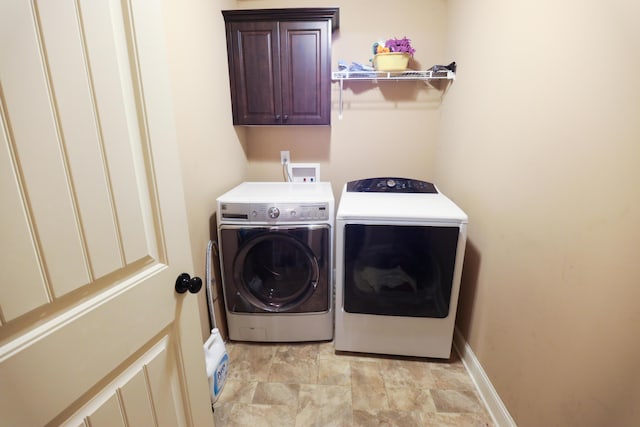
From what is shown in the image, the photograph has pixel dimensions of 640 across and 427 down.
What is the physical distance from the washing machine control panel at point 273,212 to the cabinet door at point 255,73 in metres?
0.72

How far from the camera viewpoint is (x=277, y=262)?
6.22 ft

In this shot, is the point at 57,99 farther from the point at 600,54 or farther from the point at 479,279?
the point at 479,279

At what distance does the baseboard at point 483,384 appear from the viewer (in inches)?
54.6

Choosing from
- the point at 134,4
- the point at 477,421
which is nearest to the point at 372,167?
the point at 477,421

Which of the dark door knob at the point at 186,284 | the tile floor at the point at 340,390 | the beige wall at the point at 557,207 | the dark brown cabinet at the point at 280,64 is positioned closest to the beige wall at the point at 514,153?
the beige wall at the point at 557,207

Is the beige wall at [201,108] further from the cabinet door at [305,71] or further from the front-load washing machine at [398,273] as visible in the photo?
the front-load washing machine at [398,273]

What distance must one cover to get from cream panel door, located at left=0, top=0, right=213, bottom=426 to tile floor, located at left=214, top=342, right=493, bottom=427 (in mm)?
750

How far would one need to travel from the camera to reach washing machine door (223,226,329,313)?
1.75m

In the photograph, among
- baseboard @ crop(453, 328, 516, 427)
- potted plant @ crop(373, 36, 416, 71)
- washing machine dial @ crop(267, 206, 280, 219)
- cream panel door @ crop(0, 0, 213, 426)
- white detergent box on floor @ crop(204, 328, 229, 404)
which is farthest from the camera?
potted plant @ crop(373, 36, 416, 71)

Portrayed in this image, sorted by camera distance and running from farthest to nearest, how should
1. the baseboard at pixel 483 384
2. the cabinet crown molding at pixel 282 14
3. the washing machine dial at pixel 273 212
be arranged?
the cabinet crown molding at pixel 282 14 < the washing machine dial at pixel 273 212 < the baseboard at pixel 483 384

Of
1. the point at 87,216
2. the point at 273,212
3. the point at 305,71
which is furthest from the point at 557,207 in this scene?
the point at 305,71

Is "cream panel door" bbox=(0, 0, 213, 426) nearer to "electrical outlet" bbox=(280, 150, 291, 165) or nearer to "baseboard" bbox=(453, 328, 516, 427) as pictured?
"baseboard" bbox=(453, 328, 516, 427)

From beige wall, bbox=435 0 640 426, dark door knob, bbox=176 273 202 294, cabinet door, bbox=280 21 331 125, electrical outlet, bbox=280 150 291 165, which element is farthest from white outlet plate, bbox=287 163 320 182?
dark door knob, bbox=176 273 202 294

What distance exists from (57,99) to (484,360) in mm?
1970
